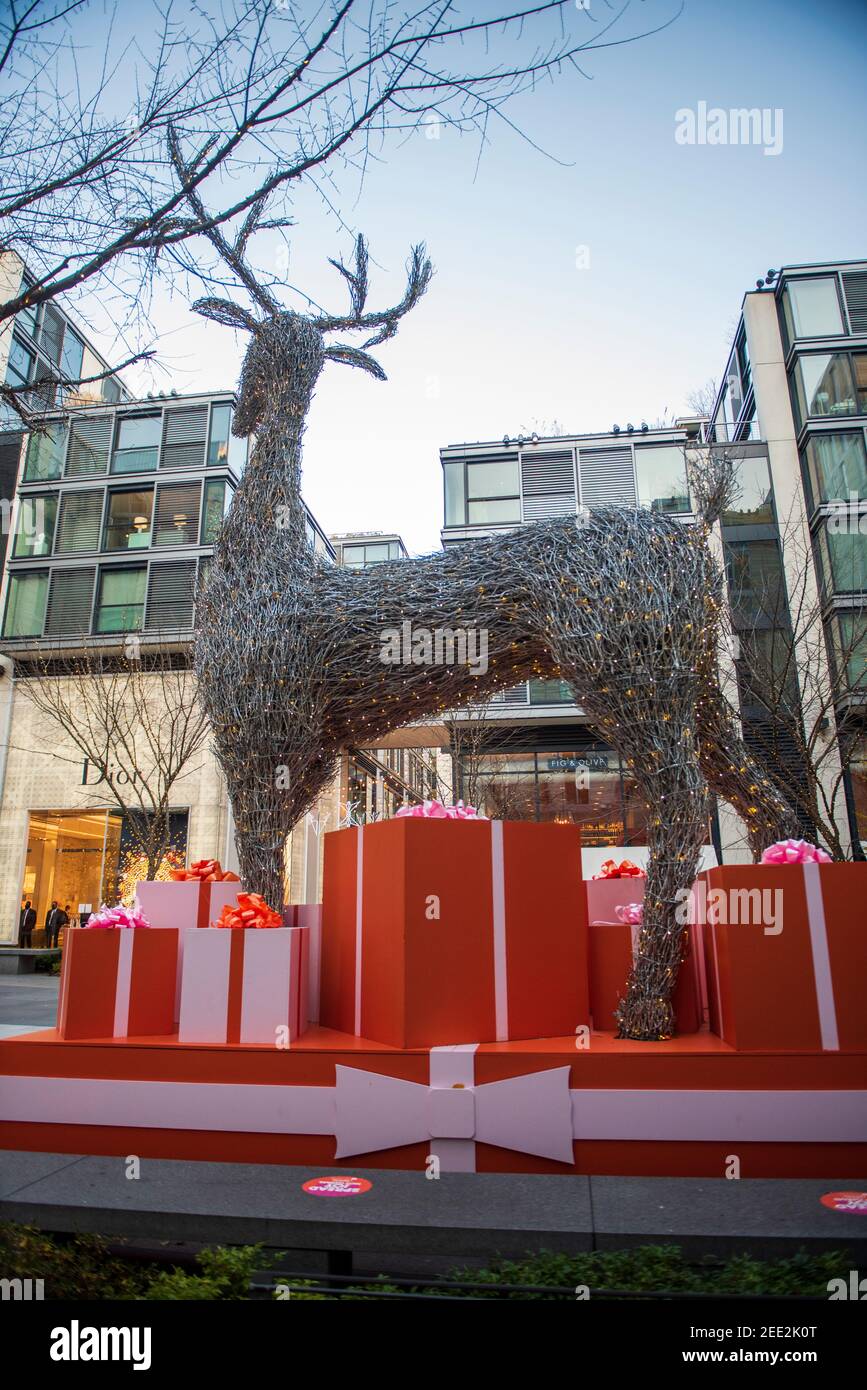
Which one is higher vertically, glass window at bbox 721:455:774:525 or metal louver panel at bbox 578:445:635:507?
metal louver panel at bbox 578:445:635:507

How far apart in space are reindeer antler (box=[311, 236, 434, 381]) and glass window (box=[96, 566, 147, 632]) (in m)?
15.3

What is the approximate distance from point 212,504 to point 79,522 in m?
3.54

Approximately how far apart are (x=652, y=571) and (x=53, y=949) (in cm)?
1646

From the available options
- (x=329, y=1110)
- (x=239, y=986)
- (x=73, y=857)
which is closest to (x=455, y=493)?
(x=73, y=857)

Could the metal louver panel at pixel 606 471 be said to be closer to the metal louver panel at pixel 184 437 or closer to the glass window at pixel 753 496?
the glass window at pixel 753 496

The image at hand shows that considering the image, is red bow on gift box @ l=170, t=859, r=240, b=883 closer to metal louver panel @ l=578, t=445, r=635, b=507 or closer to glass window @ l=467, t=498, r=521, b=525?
glass window @ l=467, t=498, r=521, b=525

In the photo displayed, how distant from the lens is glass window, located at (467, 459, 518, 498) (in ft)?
66.2

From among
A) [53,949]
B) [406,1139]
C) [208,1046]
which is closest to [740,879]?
[406,1139]

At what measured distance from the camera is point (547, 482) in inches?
797

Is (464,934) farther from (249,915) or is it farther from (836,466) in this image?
(836,466)

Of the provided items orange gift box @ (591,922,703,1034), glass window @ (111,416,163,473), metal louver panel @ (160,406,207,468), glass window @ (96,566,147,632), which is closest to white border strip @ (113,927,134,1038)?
orange gift box @ (591,922,703,1034)

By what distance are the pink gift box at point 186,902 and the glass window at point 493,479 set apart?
15.7 m

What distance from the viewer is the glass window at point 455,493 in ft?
65.7

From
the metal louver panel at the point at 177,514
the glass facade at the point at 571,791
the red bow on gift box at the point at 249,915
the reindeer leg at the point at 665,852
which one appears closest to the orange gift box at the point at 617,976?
the reindeer leg at the point at 665,852
